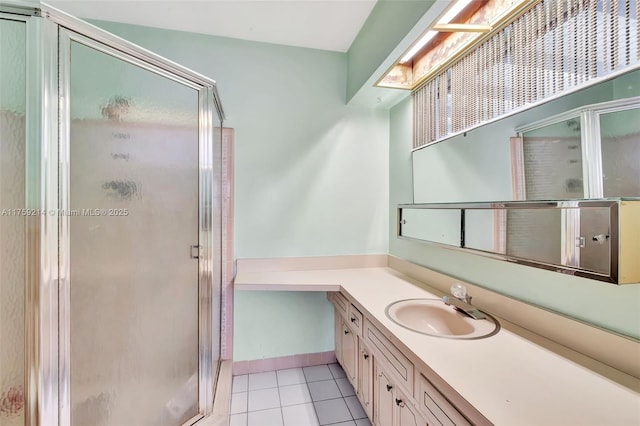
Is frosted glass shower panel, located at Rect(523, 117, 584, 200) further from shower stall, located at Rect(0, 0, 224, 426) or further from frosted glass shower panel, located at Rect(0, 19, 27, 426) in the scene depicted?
frosted glass shower panel, located at Rect(0, 19, 27, 426)

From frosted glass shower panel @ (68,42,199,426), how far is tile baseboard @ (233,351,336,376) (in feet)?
1.95

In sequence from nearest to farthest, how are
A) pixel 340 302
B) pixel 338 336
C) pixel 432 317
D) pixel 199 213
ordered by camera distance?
pixel 432 317
pixel 199 213
pixel 340 302
pixel 338 336

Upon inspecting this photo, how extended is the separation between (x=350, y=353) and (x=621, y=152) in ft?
5.50

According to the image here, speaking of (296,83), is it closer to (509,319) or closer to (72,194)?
(72,194)

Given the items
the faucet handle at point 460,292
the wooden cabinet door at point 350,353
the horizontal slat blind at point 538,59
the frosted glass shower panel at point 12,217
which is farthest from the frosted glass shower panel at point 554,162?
the frosted glass shower panel at point 12,217

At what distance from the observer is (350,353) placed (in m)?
1.82

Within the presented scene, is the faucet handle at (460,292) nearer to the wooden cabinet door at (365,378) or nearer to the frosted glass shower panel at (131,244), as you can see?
the wooden cabinet door at (365,378)

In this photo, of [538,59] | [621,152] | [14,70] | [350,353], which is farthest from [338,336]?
[14,70]

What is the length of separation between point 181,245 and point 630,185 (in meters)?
1.86

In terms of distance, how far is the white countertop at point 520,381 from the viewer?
691mm

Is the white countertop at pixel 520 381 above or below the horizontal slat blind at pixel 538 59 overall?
below

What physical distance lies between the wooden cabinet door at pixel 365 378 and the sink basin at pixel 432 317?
0.31 m

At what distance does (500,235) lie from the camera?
125 centimetres

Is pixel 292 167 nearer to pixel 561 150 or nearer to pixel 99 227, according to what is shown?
pixel 99 227
